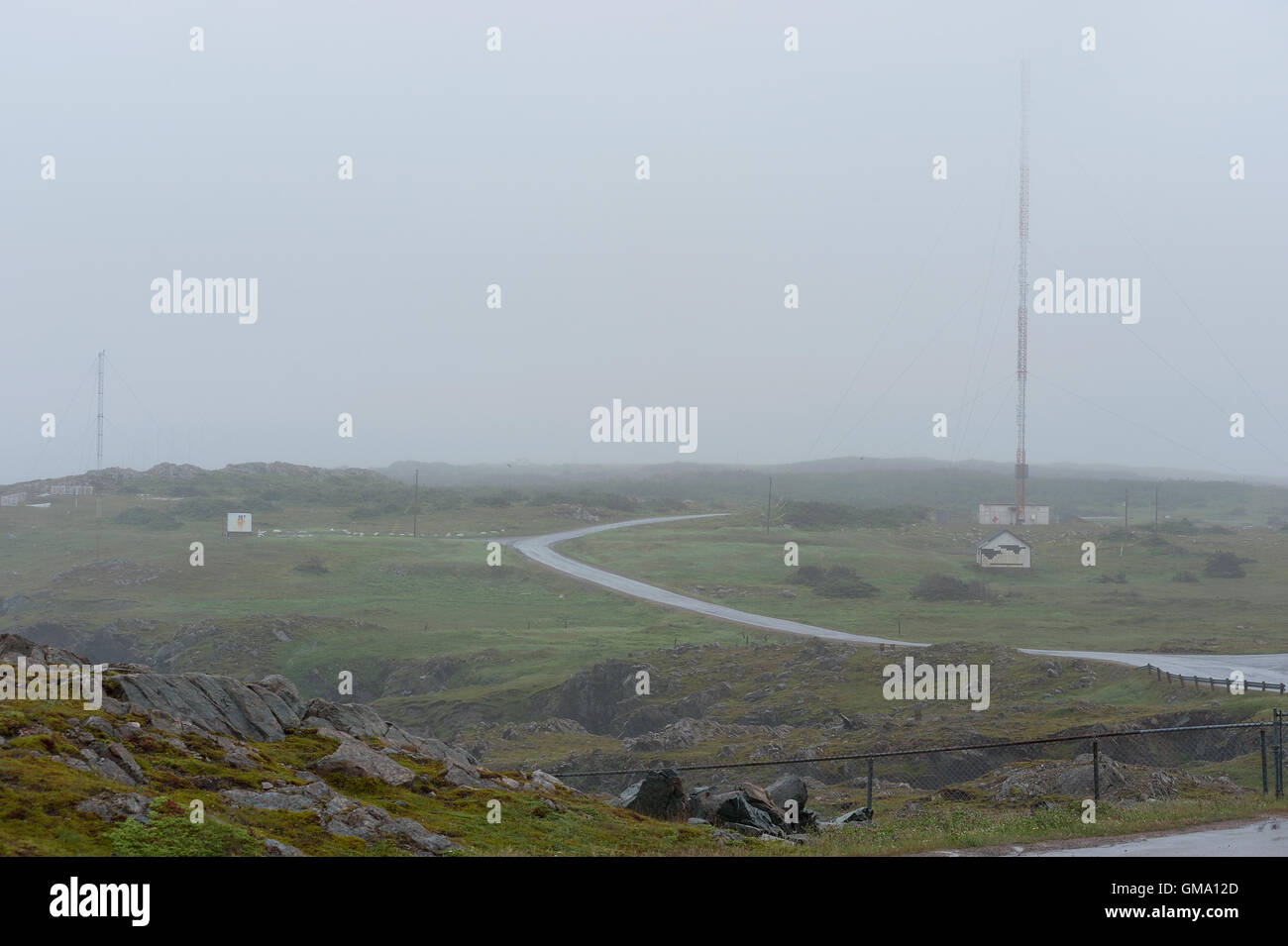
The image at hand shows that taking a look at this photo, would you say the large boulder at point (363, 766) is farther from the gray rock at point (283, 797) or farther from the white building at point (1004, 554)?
the white building at point (1004, 554)

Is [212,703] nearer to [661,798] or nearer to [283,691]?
[283,691]

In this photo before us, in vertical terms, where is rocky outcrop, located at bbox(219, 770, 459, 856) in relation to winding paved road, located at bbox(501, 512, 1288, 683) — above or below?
above

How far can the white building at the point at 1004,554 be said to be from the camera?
4599 inches

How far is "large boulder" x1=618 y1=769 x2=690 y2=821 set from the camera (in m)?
24.8

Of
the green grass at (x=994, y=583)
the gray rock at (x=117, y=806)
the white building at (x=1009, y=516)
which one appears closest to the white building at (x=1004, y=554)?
the green grass at (x=994, y=583)

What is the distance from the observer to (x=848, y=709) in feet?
203

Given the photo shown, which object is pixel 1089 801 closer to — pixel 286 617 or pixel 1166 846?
pixel 1166 846

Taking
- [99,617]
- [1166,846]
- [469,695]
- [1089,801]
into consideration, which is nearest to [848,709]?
[469,695]

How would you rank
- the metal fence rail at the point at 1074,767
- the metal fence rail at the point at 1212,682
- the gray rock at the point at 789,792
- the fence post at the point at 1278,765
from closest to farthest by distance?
the fence post at the point at 1278,765, the gray rock at the point at 789,792, the metal fence rail at the point at 1074,767, the metal fence rail at the point at 1212,682

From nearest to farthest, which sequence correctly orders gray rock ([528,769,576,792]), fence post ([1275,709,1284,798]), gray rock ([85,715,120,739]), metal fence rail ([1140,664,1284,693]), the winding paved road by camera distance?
gray rock ([85,715,120,739])
fence post ([1275,709,1284,798])
gray rock ([528,769,576,792])
metal fence rail ([1140,664,1284,693])
the winding paved road

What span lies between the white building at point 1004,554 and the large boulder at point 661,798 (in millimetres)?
98716

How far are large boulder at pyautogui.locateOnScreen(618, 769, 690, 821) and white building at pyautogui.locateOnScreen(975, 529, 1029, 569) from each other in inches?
3886

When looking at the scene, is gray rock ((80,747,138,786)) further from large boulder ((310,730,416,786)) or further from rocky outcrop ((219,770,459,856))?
large boulder ((310,730,416,786))

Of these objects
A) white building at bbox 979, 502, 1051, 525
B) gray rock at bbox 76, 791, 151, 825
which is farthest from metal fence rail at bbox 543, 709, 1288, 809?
white building at bbox 979, 502, 1051, 525
